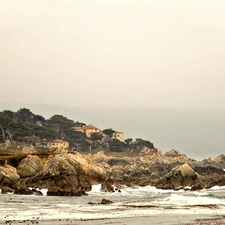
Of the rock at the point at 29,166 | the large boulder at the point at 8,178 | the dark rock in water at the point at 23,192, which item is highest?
the rock at the point at 29,166

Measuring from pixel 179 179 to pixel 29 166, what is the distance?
92.0 ft

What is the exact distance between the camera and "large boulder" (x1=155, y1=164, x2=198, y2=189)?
267 feet

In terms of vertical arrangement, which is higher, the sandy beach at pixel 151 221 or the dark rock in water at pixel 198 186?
the dark rock in water at pixel 198 186

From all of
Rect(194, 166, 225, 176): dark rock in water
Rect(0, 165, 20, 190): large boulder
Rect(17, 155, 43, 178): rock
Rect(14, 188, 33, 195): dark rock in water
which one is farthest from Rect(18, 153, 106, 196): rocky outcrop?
Rect(194, 166, 225, 176): dark rock in water

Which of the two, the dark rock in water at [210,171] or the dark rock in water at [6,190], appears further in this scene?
the dark rock in water at [210,171]

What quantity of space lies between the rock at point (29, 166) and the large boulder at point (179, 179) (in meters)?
23.1

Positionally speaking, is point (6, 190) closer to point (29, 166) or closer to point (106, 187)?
point (29, 166)

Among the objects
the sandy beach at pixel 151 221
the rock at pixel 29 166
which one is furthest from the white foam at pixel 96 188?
the sandy beach at pixel 151 221

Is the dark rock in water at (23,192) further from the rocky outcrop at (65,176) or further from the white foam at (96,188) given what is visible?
the white foam at (96,188)

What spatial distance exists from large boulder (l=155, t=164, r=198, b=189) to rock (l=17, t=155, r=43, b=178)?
2308cm

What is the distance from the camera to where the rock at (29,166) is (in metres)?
71.1

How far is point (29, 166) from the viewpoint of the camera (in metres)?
72.1

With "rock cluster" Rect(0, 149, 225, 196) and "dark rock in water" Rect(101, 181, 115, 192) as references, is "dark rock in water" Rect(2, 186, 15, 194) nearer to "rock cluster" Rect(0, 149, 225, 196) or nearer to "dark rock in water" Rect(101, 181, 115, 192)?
"rock cluster" Rect(0, 149, 225, 196)

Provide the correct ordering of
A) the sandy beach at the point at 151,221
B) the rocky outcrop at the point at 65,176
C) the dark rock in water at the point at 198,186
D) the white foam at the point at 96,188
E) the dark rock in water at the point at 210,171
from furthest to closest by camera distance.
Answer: the dark rock in water at the point at 210,171 → the dark rock in water at the point at 198,186 → the white foam at the point at 96,188 → the rocky outcrop at the point at 65,176 → the sandy beach at the point at 151,221
